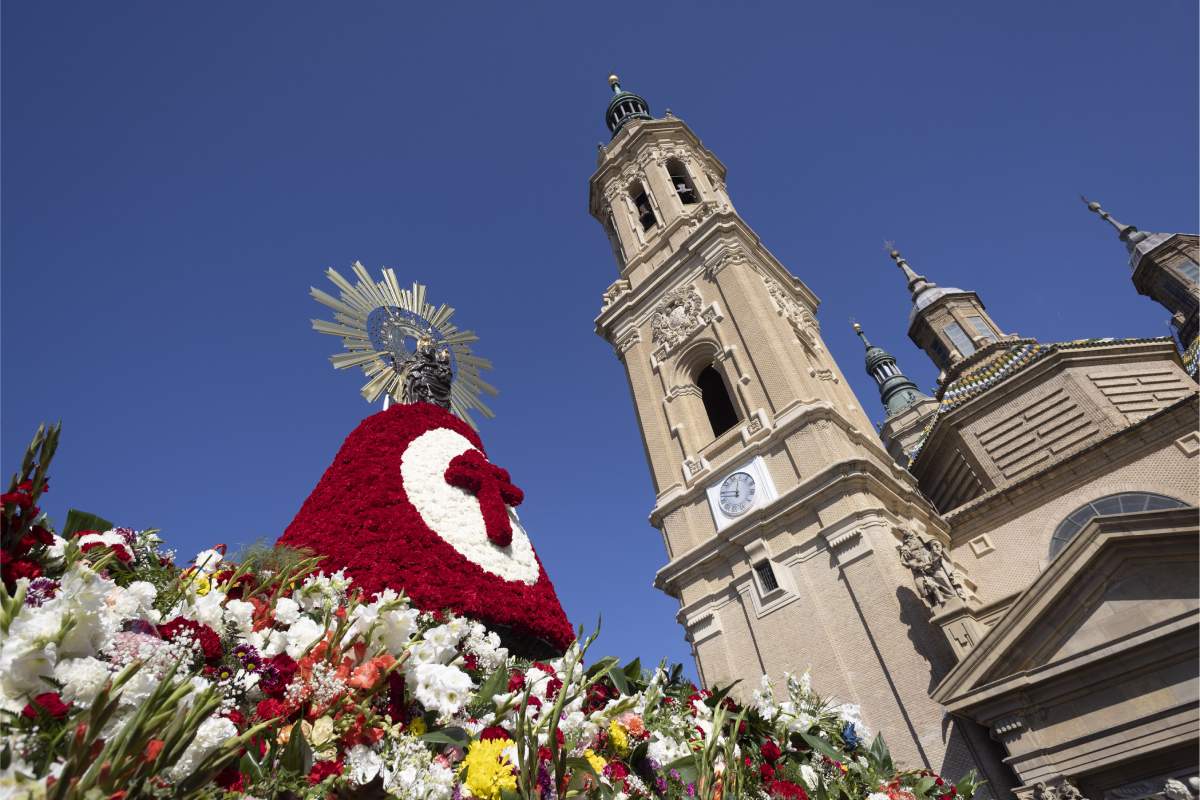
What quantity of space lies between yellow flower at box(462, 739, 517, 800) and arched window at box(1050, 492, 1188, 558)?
15.3 metres

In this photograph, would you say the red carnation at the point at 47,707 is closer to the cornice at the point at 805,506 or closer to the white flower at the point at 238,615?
the white flower at the point at 238,615

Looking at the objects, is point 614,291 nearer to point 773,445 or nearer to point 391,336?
point 773,445

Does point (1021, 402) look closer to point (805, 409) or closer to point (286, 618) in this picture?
point (805, 409)

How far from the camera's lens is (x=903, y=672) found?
12383mm

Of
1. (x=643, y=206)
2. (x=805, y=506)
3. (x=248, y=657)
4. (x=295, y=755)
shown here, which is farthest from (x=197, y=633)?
(x=643, y=206)

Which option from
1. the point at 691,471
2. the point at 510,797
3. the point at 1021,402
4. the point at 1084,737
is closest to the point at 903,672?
the point at 1084,737

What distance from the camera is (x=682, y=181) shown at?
2688 cm

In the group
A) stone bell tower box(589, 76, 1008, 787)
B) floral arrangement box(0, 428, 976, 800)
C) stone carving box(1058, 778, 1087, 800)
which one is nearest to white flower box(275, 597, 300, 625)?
floral arrangement box(0, 428, 976, 800)

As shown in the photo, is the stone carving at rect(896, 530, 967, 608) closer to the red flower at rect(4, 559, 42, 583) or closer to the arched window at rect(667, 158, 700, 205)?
the red flower at rect(4, 559, 42, 583)

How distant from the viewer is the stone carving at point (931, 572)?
1208 centimetres

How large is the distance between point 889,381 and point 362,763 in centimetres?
4829

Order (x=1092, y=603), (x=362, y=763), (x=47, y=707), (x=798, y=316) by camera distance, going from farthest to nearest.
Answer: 1. (x=798, y=316)
2. (x=1092, y=603)
3. (x=362, y=763)
4. (x=47, y=707)

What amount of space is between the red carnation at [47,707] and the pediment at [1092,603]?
→ 38.5 ft

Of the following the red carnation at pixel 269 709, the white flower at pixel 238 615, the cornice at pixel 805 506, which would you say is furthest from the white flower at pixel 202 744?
the cornice at pixel 805 506
